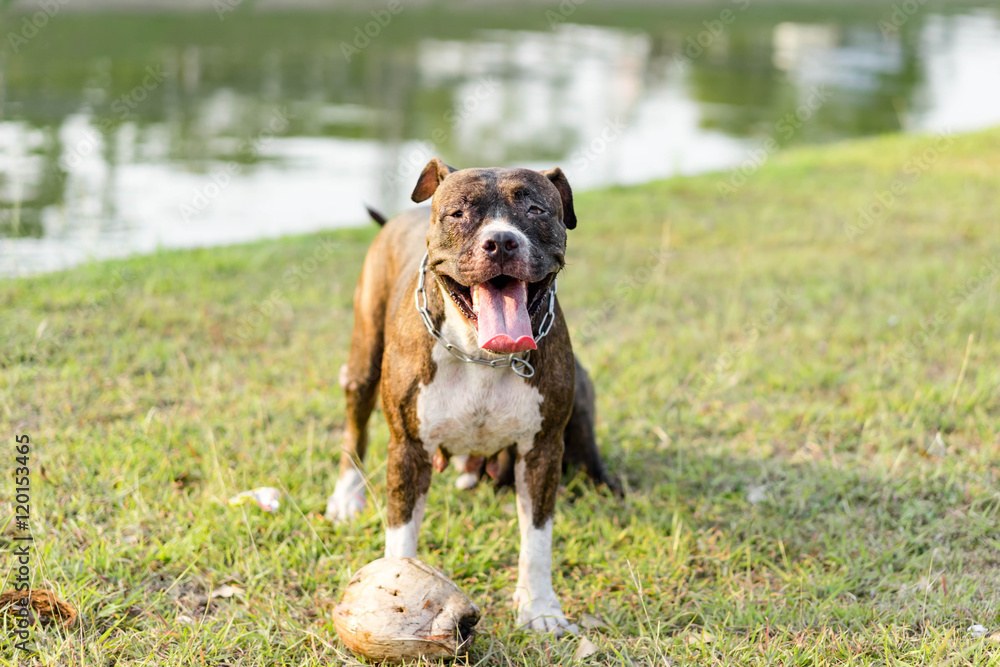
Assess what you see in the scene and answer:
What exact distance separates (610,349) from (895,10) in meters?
35.8

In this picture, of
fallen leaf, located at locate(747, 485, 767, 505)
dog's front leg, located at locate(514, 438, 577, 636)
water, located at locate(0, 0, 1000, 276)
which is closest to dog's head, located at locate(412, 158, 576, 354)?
dog's front leg, located at locate(514, 438, 577, 636)

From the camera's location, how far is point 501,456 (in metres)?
3.86

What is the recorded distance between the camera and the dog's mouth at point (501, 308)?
254 cm

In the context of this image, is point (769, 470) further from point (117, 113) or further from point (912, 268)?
point (117, 113)

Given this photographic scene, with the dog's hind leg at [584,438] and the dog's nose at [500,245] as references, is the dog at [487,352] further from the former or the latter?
the dog's hind leg at [584,438]

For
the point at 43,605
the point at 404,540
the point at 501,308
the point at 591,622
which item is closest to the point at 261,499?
the point at 404,540

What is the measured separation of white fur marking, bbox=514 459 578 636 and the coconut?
34 cm

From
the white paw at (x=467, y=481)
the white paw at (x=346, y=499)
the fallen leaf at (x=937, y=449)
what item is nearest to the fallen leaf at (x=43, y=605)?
the white paw at (x=346, y=499)

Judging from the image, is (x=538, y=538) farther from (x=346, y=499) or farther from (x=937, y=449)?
(x=937, y=449)

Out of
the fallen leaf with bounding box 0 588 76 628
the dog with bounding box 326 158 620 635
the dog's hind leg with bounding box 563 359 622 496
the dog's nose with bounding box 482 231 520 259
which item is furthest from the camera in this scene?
the dog's hind leg with bounding box 563 359 622 496

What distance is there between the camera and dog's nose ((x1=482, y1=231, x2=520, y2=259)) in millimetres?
2503

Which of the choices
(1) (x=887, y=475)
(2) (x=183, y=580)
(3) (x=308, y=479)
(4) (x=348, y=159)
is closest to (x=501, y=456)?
(3) (x=308, y=479)

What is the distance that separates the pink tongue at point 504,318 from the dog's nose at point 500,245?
0.13 meters

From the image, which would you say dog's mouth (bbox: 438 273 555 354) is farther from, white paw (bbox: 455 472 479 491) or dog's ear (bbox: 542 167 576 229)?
white paw (bbox: 455 472 479 491)
